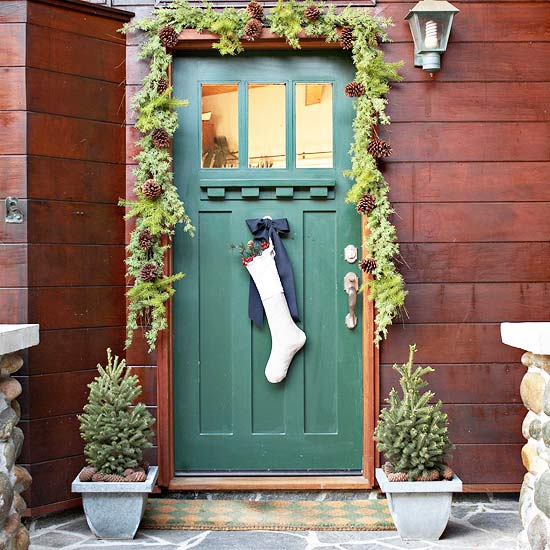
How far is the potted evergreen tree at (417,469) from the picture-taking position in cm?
341

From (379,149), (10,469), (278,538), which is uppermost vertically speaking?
(379,149)

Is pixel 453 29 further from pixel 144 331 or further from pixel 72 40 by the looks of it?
pixel 144 331

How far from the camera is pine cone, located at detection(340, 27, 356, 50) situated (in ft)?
12.8

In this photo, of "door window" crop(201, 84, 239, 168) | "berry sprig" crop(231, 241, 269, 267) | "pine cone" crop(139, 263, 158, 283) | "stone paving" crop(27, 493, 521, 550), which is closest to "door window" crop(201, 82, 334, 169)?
"door window" crop(201, 84, 239, 168)

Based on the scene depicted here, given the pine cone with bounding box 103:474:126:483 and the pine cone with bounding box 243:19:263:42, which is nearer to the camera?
the pine cone with bounding box 103:474:126:483

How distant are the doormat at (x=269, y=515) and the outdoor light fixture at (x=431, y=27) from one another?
2130 millimetres

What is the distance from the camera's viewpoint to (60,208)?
148 inches

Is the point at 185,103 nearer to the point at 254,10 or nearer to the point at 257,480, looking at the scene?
the point at 254,10

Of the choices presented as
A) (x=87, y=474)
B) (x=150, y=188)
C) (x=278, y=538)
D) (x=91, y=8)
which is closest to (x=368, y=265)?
(x=150, y=188)

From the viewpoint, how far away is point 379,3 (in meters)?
3.96

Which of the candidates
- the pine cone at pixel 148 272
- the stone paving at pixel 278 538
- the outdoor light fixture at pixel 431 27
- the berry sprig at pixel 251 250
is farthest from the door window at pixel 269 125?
the stone paving at pixel 278 538

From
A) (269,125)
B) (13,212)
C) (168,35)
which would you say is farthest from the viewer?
(269,125)

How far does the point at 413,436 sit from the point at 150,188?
164 centimetres

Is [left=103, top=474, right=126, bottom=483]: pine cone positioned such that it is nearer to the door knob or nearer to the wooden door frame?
the wooden door frame
